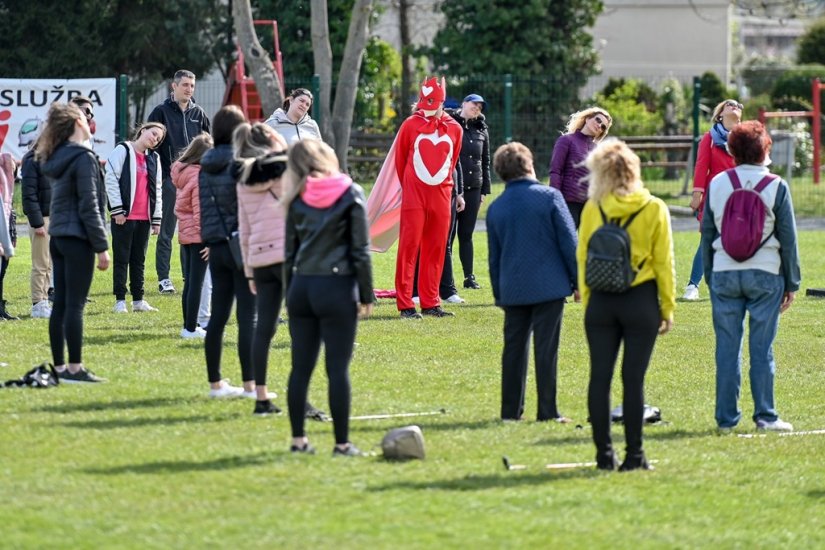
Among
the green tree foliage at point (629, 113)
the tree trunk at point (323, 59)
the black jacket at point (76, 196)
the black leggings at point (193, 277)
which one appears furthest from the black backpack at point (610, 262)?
the green tree foliage at point (629, 113)

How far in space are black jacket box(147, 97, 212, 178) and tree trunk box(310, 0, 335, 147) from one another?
12140 millimetres

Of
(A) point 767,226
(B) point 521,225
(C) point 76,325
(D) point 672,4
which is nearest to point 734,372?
(A) point 767,226

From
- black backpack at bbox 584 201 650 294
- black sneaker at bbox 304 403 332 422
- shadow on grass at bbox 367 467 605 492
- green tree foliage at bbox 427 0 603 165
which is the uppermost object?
green tree foliage at bbox 427 0 603 165

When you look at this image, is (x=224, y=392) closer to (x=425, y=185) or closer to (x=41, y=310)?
(x=41, y=310)

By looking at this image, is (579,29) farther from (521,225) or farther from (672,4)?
(521,225)

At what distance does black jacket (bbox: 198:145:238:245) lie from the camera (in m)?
9.23

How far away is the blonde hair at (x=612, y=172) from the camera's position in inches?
303

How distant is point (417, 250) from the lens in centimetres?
1383

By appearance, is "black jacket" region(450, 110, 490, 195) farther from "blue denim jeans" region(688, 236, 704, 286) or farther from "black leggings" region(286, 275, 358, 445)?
"black leggings" region(286, 275, 358, 445)

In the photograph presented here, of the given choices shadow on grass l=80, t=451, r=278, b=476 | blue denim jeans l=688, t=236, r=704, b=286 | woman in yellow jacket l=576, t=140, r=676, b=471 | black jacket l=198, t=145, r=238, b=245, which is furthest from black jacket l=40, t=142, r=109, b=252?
blue denim jeans l=688, t=236, r=704, b=286

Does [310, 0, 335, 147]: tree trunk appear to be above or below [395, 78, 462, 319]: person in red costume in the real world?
above

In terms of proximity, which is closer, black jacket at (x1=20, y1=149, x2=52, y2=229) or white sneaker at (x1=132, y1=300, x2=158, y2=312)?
black jacket at (x1=20, y1=149, x2=52, y2=229)

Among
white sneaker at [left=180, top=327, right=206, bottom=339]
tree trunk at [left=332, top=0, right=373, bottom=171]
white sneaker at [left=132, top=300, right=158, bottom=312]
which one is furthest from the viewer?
tree trunk at [left=332, top=0, right=373, bottom=171]

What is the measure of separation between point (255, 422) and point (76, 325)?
174 cm
